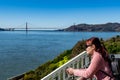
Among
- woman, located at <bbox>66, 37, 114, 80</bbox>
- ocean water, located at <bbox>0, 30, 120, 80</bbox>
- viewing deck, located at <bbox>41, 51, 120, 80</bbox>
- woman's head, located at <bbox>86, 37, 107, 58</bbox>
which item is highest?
woman's head, located at <bbox>86, 37, 107, 58</bbox>

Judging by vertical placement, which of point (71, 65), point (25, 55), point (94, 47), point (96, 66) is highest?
point (94, 47)

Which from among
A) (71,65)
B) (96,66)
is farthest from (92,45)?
(71,65)

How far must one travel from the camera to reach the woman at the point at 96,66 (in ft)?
13.7

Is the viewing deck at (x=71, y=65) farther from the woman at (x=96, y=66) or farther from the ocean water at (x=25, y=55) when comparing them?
the ocean water at (x=25, y=55)

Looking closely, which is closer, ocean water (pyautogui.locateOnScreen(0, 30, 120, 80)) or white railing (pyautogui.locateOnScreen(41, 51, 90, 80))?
white railing (pyautogui.locateOnScreen(41, 51, 90, 80))

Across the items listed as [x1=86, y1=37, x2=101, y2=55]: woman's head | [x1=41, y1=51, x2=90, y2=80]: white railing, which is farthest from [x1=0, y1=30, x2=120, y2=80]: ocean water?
[x1=86, y1=37, x2=101, y2=55]: woman's head

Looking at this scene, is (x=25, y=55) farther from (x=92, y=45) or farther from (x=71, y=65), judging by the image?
(x=92, y=45)

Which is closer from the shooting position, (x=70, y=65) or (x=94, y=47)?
(x=94, y=47)

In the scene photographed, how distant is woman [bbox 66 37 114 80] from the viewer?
13.7 ft

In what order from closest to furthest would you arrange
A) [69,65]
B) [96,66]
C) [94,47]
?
[96,66] < [94,47] < [69,65]

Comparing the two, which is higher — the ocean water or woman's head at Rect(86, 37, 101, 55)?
woman's head at Rect(86, 37, 101, 55)

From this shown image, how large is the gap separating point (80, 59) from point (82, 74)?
3.51 metres

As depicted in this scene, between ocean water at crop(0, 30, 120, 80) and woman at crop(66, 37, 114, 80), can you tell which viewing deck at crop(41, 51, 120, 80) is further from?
ocean water at crop(0, 30, 120, 80)

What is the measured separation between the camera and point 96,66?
418cm
